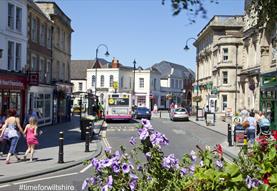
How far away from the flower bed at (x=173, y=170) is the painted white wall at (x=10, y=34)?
2276 cm

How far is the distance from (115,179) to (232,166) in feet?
4.29

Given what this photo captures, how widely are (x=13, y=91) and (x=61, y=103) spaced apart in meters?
13.3

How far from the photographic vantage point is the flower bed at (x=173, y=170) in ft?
14.2

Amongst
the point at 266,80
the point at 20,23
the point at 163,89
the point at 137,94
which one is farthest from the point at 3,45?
the point at 163,89

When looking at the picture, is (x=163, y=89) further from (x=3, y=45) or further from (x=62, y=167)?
(x=62, y=167)

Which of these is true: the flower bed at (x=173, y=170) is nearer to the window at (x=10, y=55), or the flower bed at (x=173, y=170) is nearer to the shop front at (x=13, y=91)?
the shop front at (x=13, y=91)

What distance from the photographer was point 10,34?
2788 cm

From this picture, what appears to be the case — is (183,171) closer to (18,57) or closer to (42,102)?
(18,57)

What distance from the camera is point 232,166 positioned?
4.27 metres

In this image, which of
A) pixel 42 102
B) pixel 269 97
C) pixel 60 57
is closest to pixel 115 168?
pixel 42 102

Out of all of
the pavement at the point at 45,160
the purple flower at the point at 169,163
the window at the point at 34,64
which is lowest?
the pavement at the point at 45,160

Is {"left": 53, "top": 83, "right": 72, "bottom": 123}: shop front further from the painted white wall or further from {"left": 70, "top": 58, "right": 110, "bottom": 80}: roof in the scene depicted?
{"left": 70, "top": 58, "right": 110, "bottom": 80}: roof

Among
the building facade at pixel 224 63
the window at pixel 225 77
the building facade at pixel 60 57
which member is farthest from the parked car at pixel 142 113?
the building facade at pixel 60 57

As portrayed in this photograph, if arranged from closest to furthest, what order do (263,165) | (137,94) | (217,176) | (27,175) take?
(217,176) < (263,165) < (27,175) < (137,94)
